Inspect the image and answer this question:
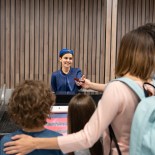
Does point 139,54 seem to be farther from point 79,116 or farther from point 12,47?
point 12,47

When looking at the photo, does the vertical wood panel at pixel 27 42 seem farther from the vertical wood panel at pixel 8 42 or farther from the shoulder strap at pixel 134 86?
the shoulder strap at pixel 134 86

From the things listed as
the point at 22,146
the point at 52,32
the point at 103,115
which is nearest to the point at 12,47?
the point at 52,32

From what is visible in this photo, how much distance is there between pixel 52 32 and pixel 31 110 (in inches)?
239

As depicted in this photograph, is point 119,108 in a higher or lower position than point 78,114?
higher

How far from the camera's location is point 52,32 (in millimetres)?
7379

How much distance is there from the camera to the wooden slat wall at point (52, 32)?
23.8ft

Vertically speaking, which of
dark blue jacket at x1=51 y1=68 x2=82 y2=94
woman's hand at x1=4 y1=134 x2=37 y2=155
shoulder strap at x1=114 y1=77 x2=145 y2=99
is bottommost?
dark blue jacket at x1=51 y1=68 x2=82 y2=94

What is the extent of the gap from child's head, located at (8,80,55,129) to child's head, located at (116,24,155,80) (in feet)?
1.36

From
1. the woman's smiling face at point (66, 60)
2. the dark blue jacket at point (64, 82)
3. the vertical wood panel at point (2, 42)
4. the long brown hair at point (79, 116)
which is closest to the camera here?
the long brown hair at point (79, 116)

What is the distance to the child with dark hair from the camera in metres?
1.44

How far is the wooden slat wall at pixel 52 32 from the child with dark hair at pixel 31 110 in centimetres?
582

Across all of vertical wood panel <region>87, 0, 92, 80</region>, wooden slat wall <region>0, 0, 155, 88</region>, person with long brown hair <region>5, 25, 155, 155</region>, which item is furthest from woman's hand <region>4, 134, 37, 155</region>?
vertical wood panel <region>87, 0, 92, 80</region>

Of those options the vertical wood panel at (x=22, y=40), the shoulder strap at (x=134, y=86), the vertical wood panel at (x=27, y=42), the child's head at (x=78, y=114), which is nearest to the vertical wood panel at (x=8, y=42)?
the vertical wood panel at (x=22, y=40)

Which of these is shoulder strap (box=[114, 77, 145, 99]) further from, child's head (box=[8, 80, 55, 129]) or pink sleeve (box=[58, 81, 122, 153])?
child's head (box=[8, 80, 55, 129])
